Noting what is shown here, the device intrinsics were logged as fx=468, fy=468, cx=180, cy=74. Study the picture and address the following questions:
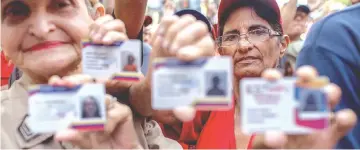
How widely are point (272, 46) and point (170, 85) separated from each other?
39.0 inches

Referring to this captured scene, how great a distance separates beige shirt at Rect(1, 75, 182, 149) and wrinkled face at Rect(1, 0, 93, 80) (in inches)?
3.2

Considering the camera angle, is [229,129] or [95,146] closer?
[95,146]

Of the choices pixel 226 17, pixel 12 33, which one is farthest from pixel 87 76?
pixel 226 17

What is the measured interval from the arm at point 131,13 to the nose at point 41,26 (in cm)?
28

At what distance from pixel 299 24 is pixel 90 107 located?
292 centimetres

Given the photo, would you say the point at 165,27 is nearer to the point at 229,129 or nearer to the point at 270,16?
the point at 229,129

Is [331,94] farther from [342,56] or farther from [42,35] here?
[42,35]

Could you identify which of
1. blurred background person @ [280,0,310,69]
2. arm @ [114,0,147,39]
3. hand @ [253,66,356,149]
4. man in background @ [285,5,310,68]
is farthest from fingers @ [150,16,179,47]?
man in background @ [285,5,310,68]

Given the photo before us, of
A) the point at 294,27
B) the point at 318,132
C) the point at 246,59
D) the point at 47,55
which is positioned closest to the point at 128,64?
the point at 47,55

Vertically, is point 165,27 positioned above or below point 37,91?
above

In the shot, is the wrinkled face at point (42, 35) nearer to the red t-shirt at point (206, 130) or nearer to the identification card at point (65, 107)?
the identification card at point (65, 107)

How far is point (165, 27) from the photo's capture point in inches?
35.3

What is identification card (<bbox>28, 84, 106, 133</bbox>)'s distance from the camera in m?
0.81

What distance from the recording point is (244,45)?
5.46 feet
